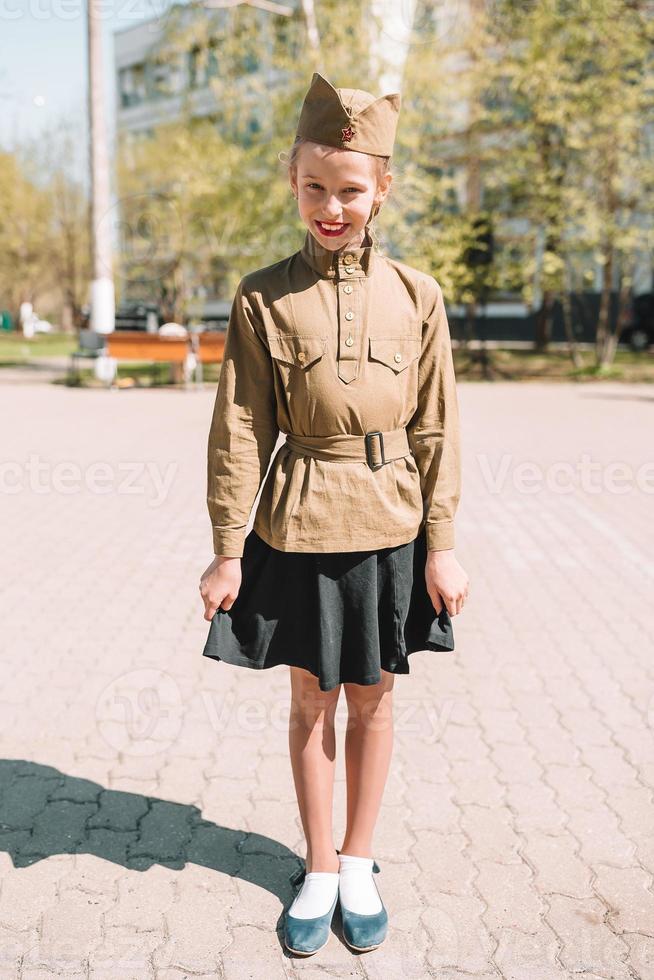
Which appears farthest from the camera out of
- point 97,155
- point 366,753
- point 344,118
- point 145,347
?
point 97,155

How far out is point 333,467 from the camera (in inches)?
89.7

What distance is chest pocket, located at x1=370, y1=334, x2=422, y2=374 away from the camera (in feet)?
7.34

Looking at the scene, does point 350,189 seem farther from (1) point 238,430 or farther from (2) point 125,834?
(2) point 125,834

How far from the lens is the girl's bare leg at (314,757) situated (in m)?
2.48

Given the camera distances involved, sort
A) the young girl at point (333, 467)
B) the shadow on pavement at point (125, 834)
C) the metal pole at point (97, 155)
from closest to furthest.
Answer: the young girl at point (333, 467)
the shadow on pavement at point (125, 834)
the metal pole at point (97, 155)

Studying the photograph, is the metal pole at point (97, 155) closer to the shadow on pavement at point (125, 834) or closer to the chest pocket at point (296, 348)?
the shadow on pavement at point (125, 834)

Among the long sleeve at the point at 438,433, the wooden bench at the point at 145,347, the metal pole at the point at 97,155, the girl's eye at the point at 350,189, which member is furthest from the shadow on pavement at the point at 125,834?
the metal pole at the point at 97,155

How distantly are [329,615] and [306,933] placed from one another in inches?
33.8

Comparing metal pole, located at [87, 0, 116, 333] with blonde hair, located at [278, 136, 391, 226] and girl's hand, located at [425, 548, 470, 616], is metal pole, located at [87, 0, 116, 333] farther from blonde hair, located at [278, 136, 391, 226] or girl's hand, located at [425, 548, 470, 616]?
girl's hand, located at [425, 548, 470, 616]

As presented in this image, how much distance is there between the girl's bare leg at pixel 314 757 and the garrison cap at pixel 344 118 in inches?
52.6

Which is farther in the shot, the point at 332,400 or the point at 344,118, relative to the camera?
the point at 332,400

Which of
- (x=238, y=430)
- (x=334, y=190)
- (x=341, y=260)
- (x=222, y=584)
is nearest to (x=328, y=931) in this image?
(x=222, y=584)

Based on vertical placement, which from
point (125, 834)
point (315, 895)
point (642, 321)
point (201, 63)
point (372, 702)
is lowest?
point (125, 834)

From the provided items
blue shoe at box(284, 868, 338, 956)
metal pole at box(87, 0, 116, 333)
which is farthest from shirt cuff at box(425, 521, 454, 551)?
metal pole at box(87, 0, 116, 333)
